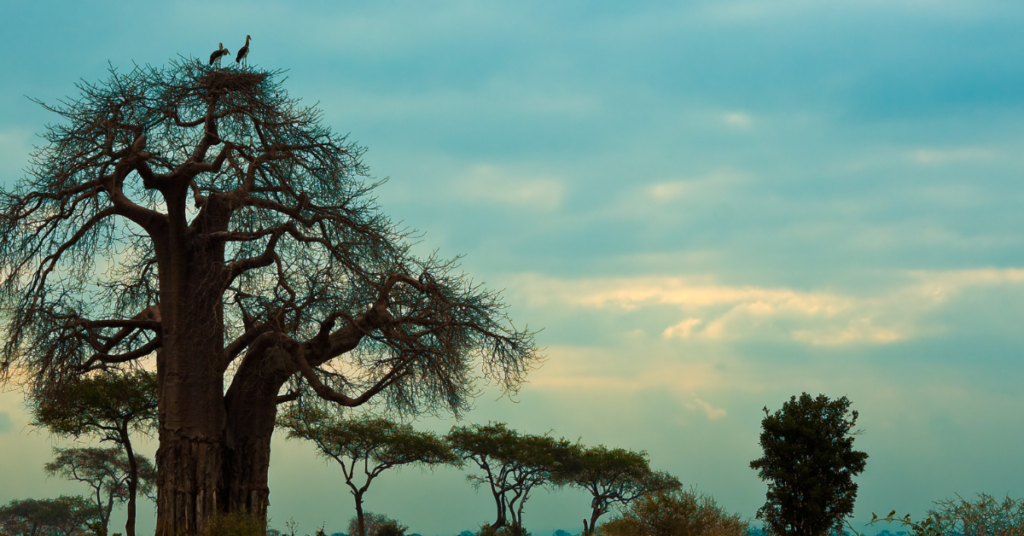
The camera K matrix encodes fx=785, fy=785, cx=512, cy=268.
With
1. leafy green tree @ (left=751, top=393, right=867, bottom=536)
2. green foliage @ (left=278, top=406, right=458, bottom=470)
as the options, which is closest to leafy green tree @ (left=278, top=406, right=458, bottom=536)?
green foliage @ (left=278, top=406, right=458, bottom=470)

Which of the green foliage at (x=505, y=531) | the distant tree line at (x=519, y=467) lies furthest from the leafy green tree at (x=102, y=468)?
the green foliage at (x=505, y=531)

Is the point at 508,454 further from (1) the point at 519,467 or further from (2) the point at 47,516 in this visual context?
(2) the point at 47,516

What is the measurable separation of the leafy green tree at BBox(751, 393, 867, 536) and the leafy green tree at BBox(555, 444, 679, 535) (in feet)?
54.5

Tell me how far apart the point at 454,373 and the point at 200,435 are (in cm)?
519

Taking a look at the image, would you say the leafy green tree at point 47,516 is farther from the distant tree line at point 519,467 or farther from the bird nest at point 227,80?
the bird nest at point 227,80

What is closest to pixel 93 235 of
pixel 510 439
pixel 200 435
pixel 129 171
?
pixel 129 171

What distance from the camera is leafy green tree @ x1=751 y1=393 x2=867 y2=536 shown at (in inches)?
847

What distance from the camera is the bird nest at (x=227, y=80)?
15.9 m

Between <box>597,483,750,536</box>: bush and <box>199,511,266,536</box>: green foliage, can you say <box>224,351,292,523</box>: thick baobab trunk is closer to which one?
<box>199,511,266,536</box>: green foliage

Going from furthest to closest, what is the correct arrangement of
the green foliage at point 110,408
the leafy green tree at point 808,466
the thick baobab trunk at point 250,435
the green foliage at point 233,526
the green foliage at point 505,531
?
the green foliage at point 505,531 → the green foliage at point 110,408 → the leafy green tree at point 808,466 → the thick baobab trunk at point 250,435 → the green foliage at point 233,526

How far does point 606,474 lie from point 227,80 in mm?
29519

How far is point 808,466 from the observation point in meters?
21.7

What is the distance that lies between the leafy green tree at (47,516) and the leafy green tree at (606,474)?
92.7ft

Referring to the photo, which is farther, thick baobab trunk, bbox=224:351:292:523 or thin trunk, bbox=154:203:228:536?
thick baobab trunk, bbox=224:351:292:523
